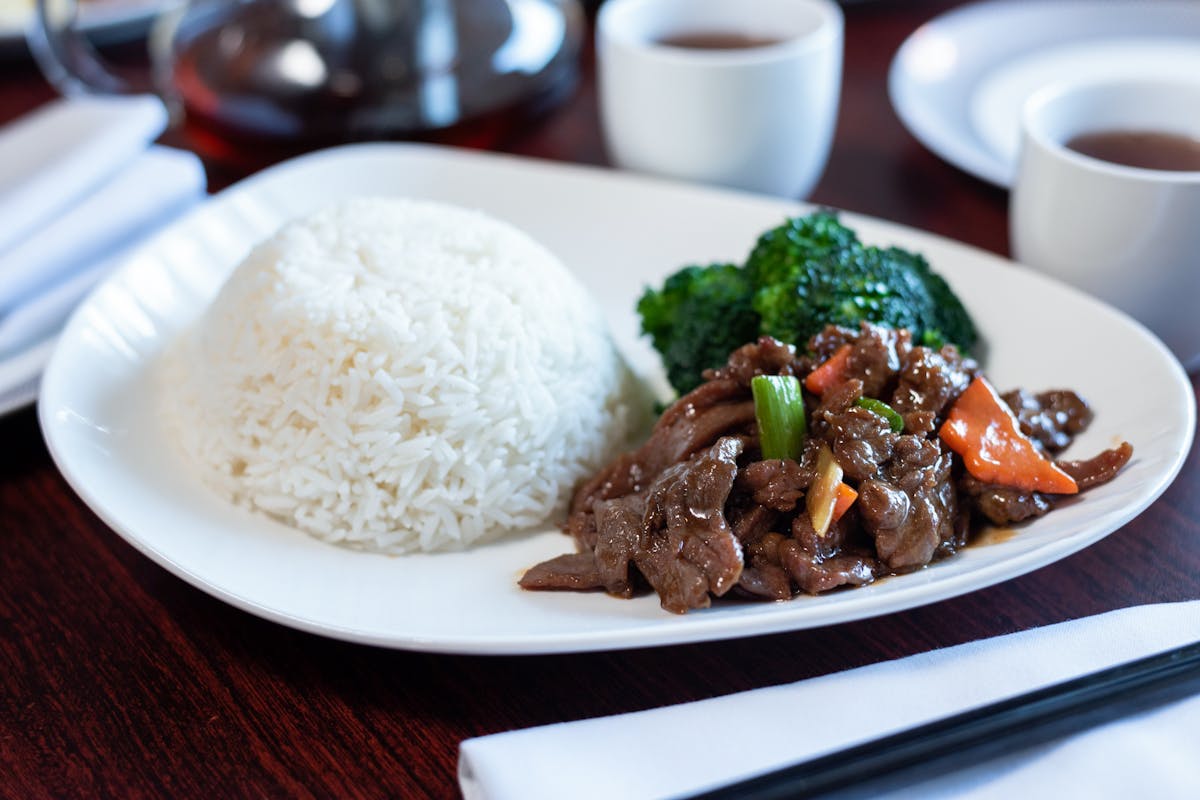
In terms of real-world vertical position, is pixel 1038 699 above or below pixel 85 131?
below

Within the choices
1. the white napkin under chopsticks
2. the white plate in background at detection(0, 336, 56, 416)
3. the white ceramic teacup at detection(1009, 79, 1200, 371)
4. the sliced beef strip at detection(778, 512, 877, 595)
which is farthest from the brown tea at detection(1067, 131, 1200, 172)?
the white plate in background at detection(0, 336, 56, 416)

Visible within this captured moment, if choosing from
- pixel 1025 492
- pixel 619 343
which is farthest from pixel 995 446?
pixel 619 343

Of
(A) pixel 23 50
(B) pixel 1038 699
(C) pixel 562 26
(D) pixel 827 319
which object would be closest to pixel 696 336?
(D) pixel 827 319

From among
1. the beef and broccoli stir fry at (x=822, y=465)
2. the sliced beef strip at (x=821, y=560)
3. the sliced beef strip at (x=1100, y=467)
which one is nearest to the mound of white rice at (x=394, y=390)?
the beef and broccoli stir fry at (x=822, y=465)

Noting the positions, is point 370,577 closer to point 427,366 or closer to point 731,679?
point 427,366

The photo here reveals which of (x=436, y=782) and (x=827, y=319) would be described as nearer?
(x=436, y=782)

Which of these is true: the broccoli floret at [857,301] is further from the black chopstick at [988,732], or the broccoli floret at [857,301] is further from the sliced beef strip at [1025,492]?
the black chopstick at [988,732]

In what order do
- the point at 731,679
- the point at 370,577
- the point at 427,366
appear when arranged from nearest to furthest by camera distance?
the point at 731,679 → the point at 370,577 → the point at 427,366

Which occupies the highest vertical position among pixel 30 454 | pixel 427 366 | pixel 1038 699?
pixel 427 366
